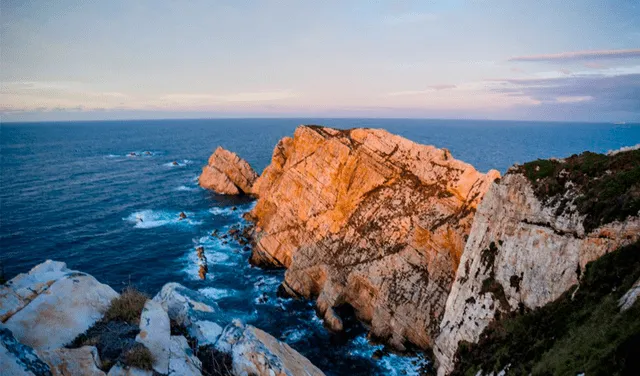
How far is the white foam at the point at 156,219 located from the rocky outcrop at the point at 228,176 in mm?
16384

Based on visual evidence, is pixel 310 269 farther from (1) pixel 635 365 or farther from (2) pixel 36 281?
(1) pixel 635 365

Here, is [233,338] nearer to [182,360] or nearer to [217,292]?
[182,360]

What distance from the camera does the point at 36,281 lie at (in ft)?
47.4

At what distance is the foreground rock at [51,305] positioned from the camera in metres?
12.4

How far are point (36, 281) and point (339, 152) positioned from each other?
3943cm

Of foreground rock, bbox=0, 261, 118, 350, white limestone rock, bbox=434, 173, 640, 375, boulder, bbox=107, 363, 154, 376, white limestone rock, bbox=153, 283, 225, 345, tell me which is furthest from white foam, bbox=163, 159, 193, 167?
boulder, bbox=107, 363, 154, 376

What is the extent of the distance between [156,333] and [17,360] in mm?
4161

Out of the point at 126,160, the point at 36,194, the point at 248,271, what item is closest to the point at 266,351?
the point at 248,271

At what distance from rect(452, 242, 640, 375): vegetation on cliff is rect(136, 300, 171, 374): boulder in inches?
592

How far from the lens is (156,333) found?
1315 cm

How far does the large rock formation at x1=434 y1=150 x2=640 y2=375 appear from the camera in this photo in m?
20.2

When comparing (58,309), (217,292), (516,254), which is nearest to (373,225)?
(516,254)

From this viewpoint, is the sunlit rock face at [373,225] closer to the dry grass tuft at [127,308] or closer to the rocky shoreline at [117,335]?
the rocky shoreline at [117,335]

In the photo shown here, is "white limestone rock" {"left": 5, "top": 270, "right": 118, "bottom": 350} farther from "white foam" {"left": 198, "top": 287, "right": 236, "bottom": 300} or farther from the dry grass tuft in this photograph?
"white foam" {"left": 198, "top": 287, "right": 236, "bottom": 300}
